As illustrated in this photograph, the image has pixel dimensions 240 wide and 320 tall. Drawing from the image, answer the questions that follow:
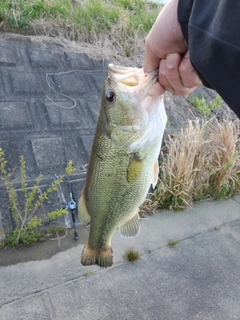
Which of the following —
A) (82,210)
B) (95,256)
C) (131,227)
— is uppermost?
(82,210)

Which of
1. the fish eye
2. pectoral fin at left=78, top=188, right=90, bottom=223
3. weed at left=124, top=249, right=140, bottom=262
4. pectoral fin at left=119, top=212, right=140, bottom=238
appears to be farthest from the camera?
weed at left=124, top=249, right=140, bottom=262

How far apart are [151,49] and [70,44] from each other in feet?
14.7

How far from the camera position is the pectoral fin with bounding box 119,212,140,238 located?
2.00m

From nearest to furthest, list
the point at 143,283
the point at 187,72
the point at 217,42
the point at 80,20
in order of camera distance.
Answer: the point at 217,42, the point at 187,72, the point at 143,283, the point at 80,20

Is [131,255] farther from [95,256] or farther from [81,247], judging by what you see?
[95,256]

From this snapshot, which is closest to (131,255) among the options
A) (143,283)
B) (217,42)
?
(143,283)

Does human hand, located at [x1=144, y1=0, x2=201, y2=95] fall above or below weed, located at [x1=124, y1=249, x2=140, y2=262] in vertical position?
above

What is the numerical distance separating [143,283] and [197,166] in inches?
62.4

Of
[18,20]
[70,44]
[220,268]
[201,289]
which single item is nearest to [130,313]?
[201,289]

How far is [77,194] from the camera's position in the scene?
11.9ft

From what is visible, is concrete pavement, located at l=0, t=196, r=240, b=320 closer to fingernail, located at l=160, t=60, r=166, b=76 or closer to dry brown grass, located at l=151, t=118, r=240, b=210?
dry brown grass, located at l=151, t=118, r=240, b=210

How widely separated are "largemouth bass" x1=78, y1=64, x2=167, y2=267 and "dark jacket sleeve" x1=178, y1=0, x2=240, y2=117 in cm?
38

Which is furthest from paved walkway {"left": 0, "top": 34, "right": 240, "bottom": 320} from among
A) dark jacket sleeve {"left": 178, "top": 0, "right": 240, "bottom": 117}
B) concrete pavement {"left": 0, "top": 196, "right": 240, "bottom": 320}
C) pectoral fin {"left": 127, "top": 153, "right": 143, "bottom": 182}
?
dark jacket sleeve {"left": 178, "top": 0, "right": 240, "bottom": 117}

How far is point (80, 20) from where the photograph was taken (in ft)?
20.0
